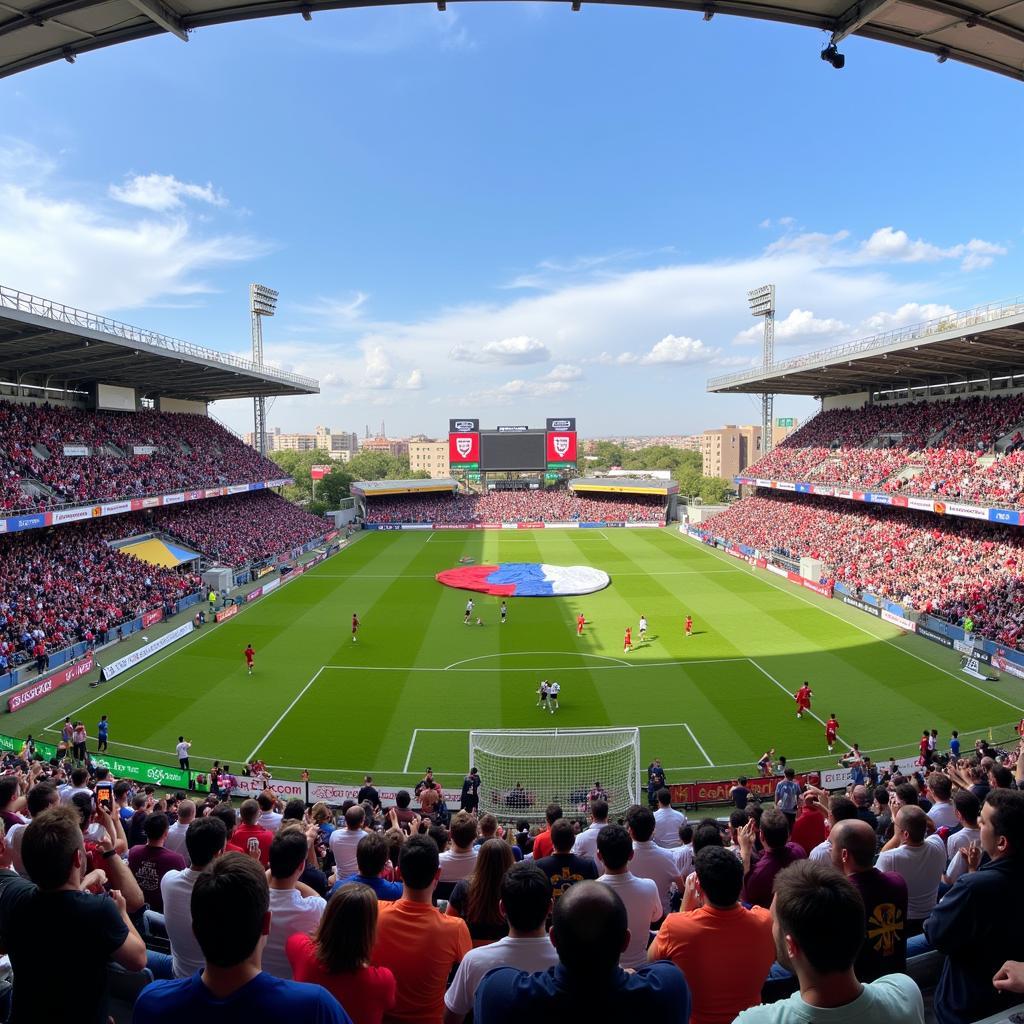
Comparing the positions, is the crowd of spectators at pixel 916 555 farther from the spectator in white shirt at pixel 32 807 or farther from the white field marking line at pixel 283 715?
the spectator in white shirt at pixel 32 807

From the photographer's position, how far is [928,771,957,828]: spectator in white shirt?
856cm

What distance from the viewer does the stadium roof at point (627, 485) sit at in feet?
249

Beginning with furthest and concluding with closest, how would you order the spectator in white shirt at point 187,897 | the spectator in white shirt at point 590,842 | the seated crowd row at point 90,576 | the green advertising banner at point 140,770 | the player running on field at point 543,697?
the seated crowd row at point 90,576, the player running on field at point 543,697, the green advertising banner at point 140,770, the spectator in white shirt at point 590,842, the spectator in white shirt at point 187,897

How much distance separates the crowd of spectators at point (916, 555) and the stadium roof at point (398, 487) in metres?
37.5

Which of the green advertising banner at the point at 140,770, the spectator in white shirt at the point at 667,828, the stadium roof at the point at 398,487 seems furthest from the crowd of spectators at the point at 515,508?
the spectator in white shirt at the point at 667,828

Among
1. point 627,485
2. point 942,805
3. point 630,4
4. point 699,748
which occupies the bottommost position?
point 699,748

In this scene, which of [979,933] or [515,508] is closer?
[979,933]

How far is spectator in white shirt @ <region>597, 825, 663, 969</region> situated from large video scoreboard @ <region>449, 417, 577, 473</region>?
75665 millimetres

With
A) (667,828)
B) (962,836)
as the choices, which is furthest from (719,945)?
(667,828)

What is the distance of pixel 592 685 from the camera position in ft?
82.9

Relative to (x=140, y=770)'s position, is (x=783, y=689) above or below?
below

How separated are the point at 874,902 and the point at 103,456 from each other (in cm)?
4391

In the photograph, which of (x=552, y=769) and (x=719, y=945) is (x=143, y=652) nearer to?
(x=552, y=769)

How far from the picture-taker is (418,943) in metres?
3.81
